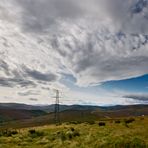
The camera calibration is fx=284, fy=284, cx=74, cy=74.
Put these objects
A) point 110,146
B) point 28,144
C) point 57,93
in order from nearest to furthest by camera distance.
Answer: point 110,146, point 28,144, point 57,93

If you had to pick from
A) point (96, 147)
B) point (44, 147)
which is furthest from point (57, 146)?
point (96, 147)

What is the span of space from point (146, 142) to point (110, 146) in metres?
3.61

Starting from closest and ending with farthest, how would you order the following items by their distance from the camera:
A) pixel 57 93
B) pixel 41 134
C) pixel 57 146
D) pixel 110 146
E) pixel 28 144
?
pixel 110 146 → pixel 57 146 → pixel 28 144 → pixel 41 134 → pixel 57 93

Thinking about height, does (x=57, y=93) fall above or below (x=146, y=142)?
above

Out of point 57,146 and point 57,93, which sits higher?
point 57,93

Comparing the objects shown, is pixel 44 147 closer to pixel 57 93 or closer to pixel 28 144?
pixel 28 144

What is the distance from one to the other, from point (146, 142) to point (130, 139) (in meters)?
1.62

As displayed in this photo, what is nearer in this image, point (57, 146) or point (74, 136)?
point (57, 146)

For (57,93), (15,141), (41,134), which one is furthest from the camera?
(57,93)

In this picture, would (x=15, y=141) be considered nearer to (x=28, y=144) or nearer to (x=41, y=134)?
(x=28, y=144)

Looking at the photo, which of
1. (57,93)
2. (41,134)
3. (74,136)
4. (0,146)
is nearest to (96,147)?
(74,136)

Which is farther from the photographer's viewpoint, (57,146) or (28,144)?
(28,144)

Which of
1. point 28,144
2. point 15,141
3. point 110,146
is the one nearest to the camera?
point 110,146

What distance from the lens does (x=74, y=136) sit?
37.2 metres
